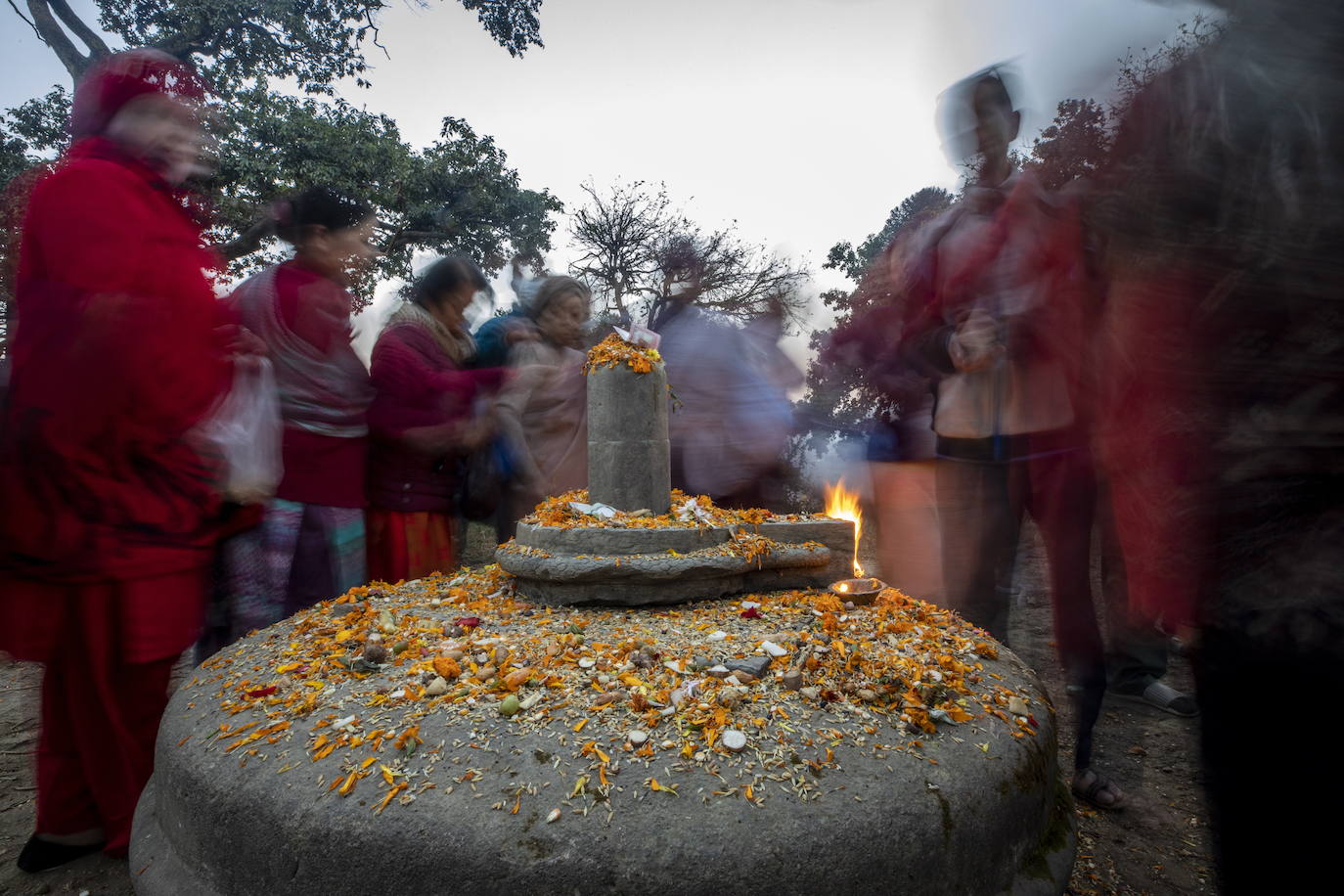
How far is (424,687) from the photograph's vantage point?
2.19 meters

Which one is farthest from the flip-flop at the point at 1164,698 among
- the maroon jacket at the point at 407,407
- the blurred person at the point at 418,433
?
the maroon jacket at the point at 407,407

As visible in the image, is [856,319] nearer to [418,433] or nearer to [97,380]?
[418,433]

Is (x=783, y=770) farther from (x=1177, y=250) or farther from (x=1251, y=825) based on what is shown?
(x=1177, y=250)

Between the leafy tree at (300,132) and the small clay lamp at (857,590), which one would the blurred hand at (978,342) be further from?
the leafy tree at (300,132)

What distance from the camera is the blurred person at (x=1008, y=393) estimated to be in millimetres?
3182

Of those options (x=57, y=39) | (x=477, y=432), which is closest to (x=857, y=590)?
(x=477, y=432)

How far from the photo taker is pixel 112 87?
9.13ft

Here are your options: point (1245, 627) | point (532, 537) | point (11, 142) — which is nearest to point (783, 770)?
point (1245, 627)

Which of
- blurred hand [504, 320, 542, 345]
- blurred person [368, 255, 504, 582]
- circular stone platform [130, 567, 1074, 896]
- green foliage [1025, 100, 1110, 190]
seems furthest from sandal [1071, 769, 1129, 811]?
blurred hand [504, 320, 542, 345]

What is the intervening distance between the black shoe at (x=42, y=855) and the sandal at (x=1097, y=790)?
14.4ft

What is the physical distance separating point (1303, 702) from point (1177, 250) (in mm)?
787

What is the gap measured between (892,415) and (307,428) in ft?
14.5

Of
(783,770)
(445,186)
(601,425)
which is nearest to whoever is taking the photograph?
(783,770)

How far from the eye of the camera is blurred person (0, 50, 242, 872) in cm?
255
